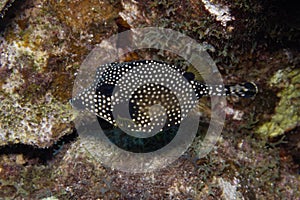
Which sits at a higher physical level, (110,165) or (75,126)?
(75,126)

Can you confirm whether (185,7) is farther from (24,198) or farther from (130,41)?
(24,198)

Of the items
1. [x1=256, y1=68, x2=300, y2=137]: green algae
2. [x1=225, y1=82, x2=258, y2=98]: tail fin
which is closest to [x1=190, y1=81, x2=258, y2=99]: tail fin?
[x1=225, y1=82, x2=258, y2=98]: tail fin

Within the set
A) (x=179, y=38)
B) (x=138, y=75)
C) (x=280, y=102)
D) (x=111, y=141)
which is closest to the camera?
(x=138, y=75)

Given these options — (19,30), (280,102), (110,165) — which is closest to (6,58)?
(19,30)

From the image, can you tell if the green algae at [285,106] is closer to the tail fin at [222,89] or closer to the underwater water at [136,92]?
the underwater water at [136,92]

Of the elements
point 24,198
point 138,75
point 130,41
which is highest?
point 130,41

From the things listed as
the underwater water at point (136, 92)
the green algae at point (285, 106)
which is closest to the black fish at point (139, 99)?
the underwater water at point (136, 92)

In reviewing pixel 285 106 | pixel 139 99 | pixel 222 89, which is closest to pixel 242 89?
pixel 222 89

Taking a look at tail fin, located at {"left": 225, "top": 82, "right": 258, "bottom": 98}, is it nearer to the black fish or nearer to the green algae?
the black fish
